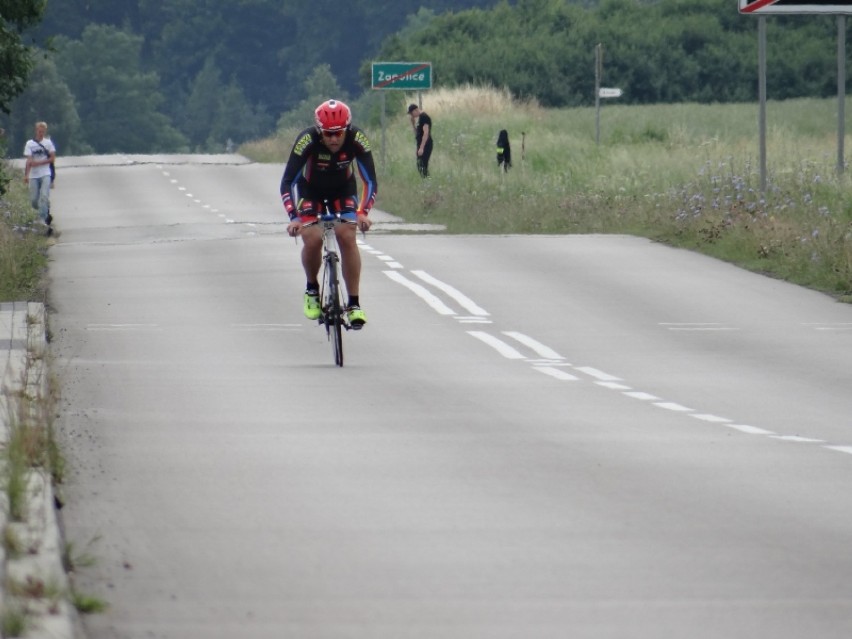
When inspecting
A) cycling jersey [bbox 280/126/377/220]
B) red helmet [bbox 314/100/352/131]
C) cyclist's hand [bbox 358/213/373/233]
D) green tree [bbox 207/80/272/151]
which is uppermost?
red helmet [bbox 314/100/352/131]

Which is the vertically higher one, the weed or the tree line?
the tree line

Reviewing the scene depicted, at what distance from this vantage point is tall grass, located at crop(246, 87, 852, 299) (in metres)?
23.8

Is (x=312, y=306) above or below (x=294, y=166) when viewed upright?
below

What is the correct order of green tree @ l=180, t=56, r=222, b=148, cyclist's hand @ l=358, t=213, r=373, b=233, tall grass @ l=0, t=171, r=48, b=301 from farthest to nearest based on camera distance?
green tree @ l=180, t=56, r=222, b=148, tall grass @ l=0, t=171, r=48, b=301, cyclist's hand @ l=358, t=213, r=373, b=233

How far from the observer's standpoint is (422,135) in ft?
140

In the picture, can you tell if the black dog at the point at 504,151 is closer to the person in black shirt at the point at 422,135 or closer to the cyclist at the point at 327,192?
the person in black shirt at the point at 422,135

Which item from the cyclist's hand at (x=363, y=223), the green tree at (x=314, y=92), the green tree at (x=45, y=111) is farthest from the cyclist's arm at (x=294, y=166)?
the green tree at (x=314, y=92)

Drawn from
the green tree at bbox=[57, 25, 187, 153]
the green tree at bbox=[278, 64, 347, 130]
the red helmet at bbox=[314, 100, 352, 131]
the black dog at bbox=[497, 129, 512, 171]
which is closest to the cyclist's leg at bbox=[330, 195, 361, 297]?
the red helmet at bbox=[314, 100, 352, 131]

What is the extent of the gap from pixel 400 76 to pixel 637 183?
12.0 metres

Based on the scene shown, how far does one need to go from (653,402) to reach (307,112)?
4840 inches

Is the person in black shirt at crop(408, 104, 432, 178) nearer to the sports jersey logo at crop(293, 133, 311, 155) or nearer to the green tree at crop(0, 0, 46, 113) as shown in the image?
the green tree at crop(0, 0, 46, 113)

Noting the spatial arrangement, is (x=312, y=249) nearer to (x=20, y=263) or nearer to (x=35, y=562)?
(x=20, y=263)

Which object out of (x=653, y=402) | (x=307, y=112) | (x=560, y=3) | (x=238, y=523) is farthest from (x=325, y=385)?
(x=307, y=112)

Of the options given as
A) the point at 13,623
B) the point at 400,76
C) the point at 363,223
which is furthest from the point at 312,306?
the point at 400,76
